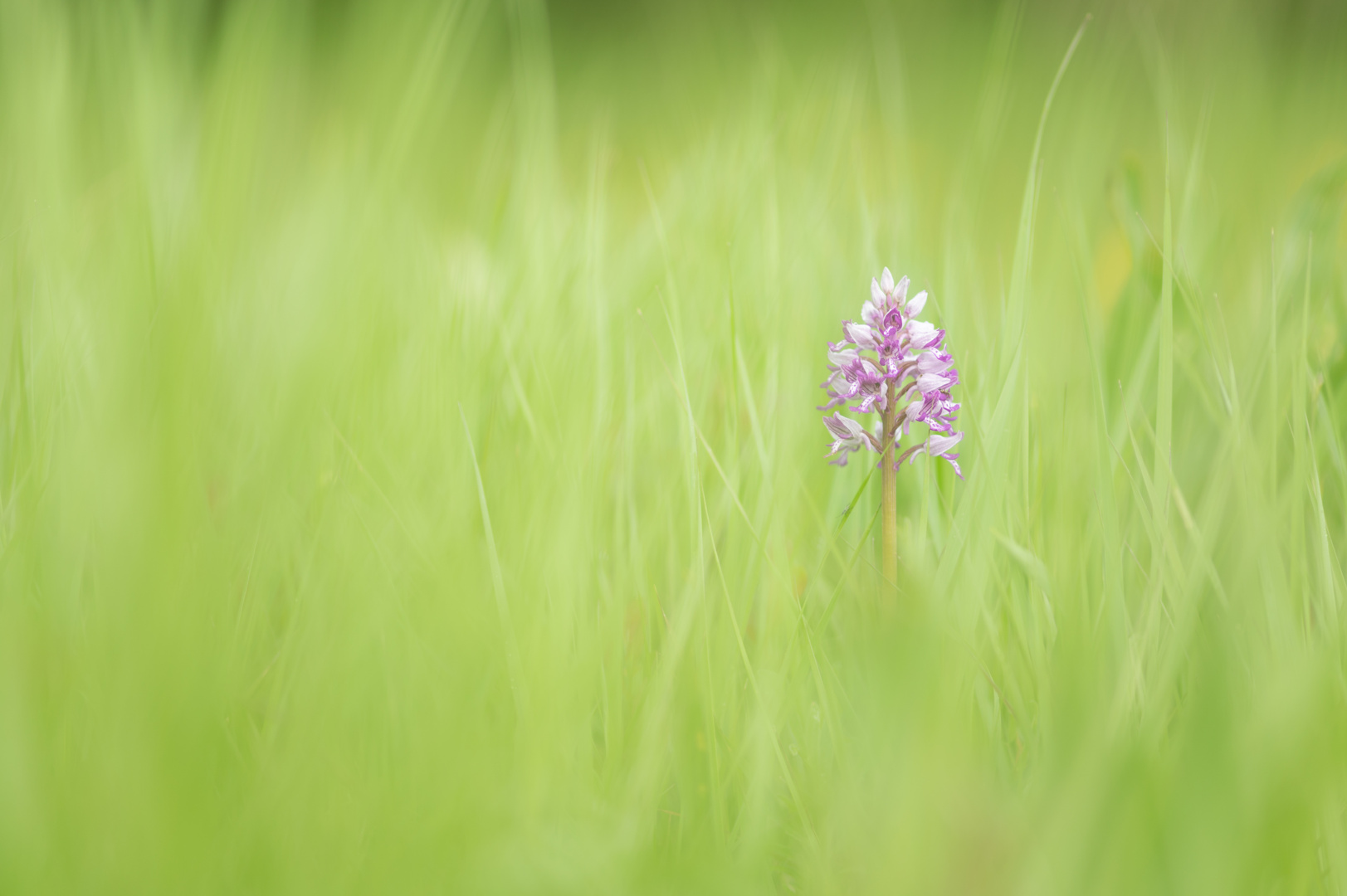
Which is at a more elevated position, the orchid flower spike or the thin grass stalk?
the orchid flower spike

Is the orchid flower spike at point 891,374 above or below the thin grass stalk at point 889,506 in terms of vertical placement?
above

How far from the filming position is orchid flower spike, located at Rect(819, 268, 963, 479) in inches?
29.2

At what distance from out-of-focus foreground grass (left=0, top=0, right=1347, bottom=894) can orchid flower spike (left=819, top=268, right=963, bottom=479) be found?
5 cm

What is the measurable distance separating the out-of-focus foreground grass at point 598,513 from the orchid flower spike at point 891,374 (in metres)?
0.05

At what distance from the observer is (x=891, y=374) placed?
0.74 meters

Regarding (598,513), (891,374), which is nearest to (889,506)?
(891,374)

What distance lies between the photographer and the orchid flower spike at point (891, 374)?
74 centimetres

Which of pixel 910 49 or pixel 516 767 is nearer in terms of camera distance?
pixel 516 767

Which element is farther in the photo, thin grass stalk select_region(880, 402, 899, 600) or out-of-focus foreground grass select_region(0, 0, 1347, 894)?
thin grass stalk select_region(880, 402, 899, 600)

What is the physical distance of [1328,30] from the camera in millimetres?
1254

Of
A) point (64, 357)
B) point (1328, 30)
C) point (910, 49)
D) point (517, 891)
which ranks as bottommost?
point (517, 891)

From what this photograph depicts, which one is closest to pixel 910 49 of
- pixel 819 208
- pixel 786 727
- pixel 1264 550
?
pixel 819 208

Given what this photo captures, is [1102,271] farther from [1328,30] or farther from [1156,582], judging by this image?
[1156,582]

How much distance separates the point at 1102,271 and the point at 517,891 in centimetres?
170
